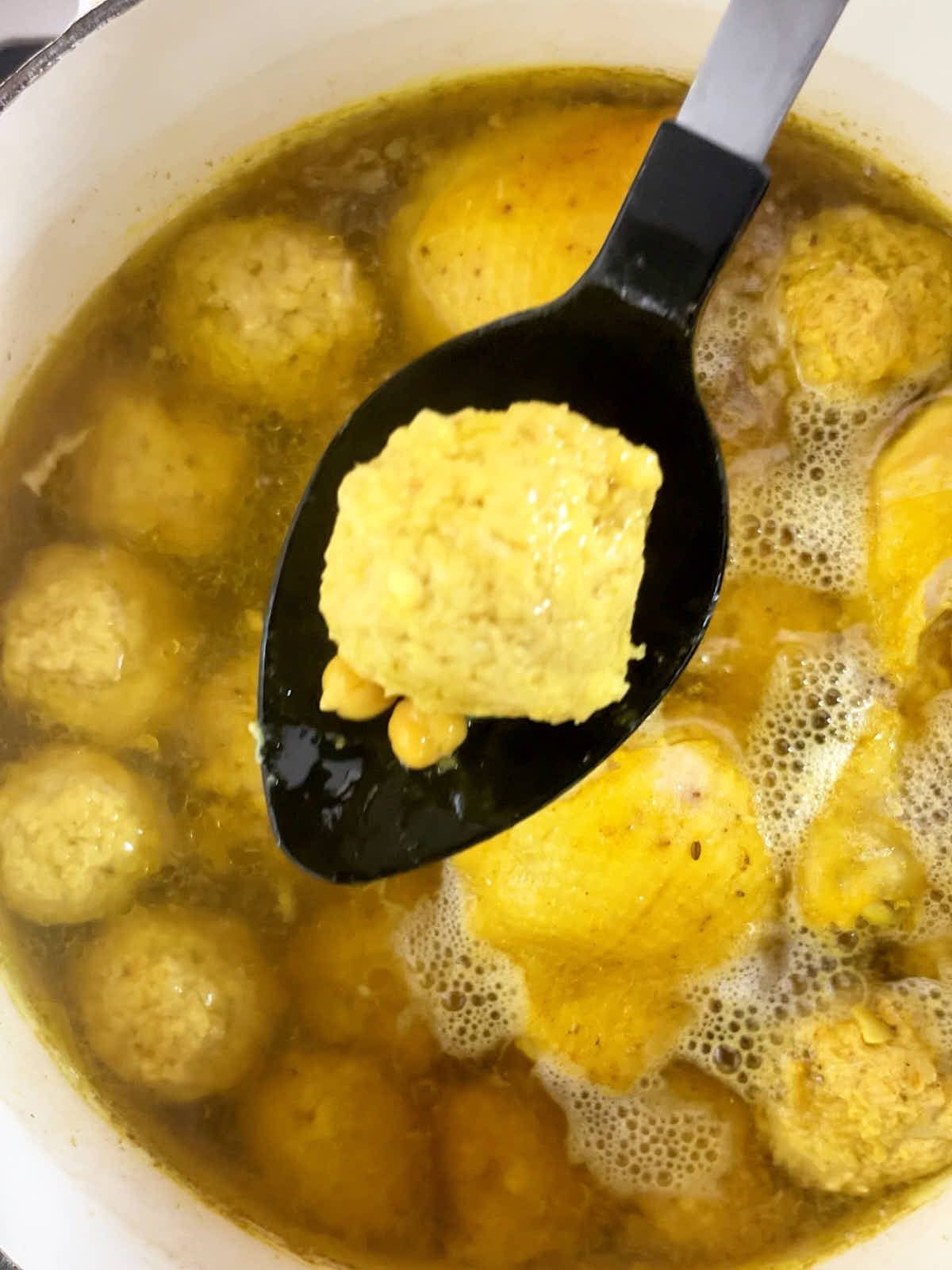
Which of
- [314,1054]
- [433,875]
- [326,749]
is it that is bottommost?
[314,1054]

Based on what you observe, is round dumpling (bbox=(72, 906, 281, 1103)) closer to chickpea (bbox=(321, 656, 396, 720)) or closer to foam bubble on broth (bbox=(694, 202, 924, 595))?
chickpea (bbox=(321, 656, 396, 720))

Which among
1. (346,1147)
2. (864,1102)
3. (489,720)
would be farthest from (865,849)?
(346,1147)

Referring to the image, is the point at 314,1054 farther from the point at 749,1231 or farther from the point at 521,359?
the point at 521,359

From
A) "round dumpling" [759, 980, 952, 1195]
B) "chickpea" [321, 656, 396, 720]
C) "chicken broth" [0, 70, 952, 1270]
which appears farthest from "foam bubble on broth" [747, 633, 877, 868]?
"chickpea" [321, 656, 396, 720]

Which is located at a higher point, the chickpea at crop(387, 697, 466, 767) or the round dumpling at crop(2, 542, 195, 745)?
the chickpea at crop(387, 697, 466, 767)

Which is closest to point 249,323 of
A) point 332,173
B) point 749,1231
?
point 332,173

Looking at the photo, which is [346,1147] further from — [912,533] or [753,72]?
[753,72]
